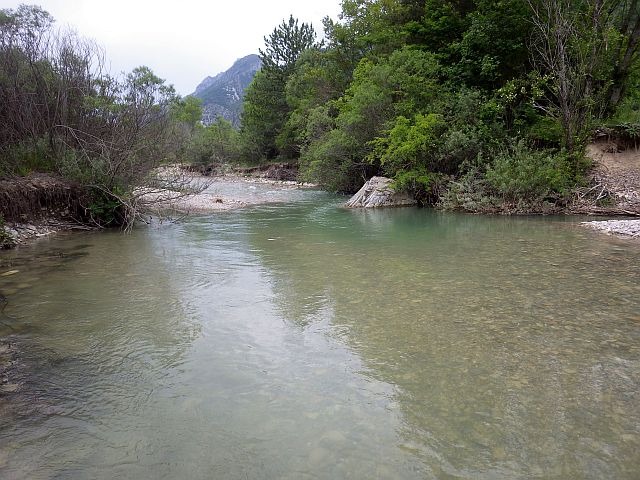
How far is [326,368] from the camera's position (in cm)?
444

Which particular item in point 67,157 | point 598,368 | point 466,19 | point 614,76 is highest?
point 466,19

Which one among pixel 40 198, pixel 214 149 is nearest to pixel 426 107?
pixel 40 198

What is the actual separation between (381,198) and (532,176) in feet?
21.5

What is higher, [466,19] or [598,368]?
[466,19]

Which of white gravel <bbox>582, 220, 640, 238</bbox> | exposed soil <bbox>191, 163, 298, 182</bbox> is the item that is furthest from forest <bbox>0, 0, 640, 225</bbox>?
exposed soil <bbox>191, 163, 298, 182</bbox>

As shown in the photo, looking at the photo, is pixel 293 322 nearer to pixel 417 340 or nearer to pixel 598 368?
pixel 417 340

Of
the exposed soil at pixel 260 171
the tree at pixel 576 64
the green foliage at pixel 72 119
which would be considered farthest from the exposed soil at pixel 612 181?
the exposed soil at pixel 260 171

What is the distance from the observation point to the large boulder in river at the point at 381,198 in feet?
67.1

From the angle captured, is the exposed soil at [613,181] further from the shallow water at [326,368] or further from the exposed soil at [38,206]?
the exposed soil at [38,206]

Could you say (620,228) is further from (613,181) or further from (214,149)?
(214,149)

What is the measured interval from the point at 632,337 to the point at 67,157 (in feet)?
46.9

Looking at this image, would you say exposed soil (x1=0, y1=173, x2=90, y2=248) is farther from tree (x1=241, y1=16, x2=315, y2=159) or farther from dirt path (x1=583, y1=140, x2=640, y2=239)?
tree (x1=241, y1=16, x2=315, y2=159)

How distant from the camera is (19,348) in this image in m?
4.92

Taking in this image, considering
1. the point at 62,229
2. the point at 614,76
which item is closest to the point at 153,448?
the point at 62,229
